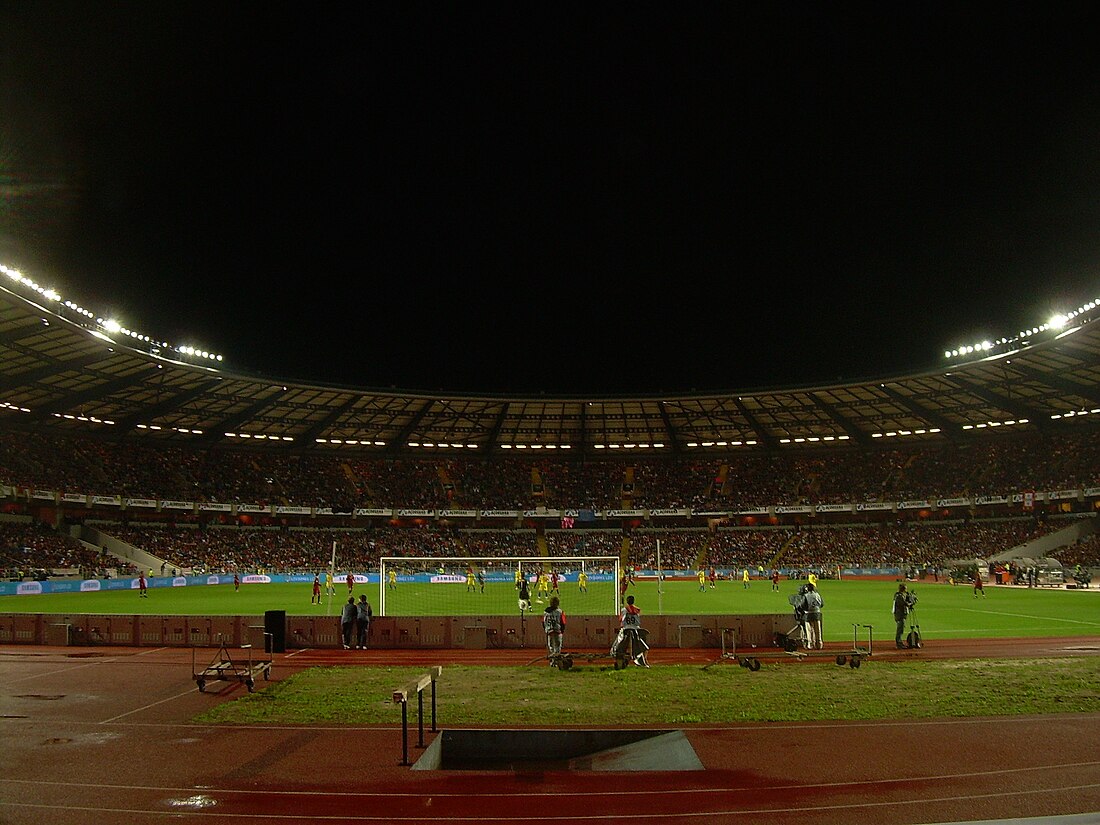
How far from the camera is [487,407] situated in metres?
67.0

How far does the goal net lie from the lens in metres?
29.3

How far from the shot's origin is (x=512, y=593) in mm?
42531

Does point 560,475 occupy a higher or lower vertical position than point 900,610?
higher

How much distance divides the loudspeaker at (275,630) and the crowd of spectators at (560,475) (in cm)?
4333

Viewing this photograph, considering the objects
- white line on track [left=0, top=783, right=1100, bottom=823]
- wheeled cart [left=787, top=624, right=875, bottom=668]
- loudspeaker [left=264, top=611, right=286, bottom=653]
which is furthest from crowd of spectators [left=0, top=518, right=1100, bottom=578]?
white line on track [left=0, top=783, right=1100, bottom=823]

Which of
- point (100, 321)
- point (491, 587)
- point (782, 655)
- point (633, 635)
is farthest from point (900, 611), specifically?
point (100, 321)

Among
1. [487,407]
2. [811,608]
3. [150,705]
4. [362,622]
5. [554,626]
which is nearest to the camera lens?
[150,705]

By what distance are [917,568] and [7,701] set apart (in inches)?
2304

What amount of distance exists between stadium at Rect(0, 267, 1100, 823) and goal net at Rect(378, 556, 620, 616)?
54cm

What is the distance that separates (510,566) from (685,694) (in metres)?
46.2

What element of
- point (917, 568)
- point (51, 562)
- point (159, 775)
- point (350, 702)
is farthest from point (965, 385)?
point (51, 562)

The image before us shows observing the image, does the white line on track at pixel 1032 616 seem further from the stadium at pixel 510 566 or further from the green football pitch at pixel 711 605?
the stadium at pixel 510 566

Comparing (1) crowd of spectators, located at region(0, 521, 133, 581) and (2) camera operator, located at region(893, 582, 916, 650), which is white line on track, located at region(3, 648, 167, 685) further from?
(1) crowd of spectators, located at region(0, 521, 133, 581)

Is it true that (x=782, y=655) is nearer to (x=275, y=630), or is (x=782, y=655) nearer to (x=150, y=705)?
(x=275, y=630)
